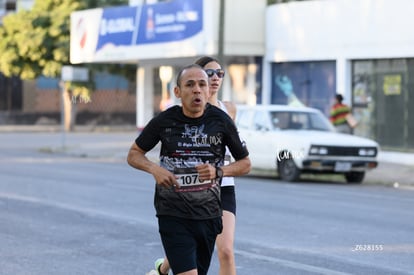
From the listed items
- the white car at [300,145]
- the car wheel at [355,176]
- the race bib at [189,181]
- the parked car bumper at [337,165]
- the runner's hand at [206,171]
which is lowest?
the car wheel at [355,176]

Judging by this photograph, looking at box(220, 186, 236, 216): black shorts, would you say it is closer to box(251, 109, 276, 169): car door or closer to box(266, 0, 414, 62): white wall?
box(251, 109, 276, 169): car door

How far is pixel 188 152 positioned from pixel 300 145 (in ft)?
44.0

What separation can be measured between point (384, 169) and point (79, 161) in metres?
8.50

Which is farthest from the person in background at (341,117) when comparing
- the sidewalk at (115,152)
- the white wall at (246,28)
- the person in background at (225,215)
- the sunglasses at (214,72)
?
the sunglasses at (214,72)

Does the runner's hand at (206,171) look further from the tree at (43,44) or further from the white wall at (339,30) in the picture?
the tree at (43,44)

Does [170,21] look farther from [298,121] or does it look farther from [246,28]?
[298,121]

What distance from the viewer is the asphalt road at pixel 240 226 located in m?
9.44

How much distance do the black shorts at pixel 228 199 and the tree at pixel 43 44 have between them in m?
38.9

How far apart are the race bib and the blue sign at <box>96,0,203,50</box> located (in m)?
23.3

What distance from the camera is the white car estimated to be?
19.3 metres

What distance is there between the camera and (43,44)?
153 feet

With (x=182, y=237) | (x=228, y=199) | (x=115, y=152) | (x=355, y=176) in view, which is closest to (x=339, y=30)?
(x=355, y=176)

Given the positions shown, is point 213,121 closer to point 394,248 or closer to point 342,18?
point 394,248

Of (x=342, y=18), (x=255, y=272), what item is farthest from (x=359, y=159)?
(x=255, y=272)
